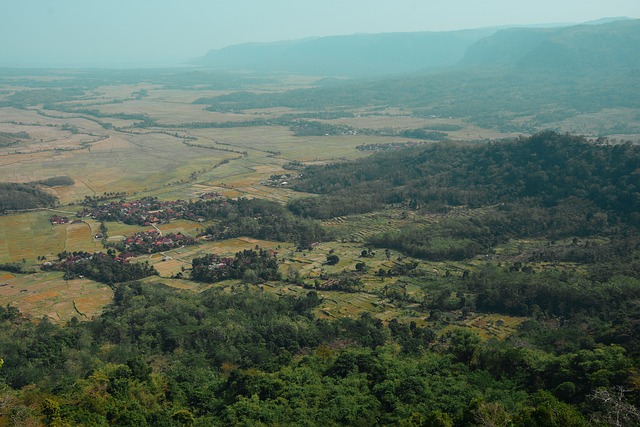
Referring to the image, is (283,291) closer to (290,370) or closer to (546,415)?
(290,370)

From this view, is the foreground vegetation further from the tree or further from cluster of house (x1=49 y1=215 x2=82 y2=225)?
cluster of house (x1=49 y1=215 x2=82 y2=225)

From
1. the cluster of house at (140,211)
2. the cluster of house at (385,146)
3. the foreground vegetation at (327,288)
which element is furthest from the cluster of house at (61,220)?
the cluster of house at (385,146)

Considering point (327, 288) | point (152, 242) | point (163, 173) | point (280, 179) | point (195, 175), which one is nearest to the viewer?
point (327, 288)

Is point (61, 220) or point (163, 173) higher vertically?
point (163, 173)

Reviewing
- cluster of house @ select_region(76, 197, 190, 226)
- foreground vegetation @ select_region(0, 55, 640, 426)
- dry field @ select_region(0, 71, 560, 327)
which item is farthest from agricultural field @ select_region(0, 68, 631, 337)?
cluster of house @ select_region(76, 197, 190, 226)

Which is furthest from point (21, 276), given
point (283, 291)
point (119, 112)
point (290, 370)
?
point (119, 112)

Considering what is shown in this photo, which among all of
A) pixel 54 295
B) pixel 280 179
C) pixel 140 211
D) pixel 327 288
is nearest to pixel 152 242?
pixel 140 211

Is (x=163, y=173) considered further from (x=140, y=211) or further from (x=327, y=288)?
(x=327, y=288)

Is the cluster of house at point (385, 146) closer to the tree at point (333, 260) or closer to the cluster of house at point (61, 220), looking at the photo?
the cluster of house at point (61, 220)

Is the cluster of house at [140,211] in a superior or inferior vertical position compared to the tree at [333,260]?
superior
